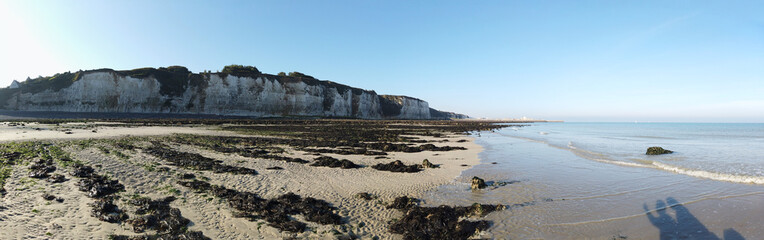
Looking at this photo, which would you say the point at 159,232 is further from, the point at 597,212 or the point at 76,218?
the point at 597,212

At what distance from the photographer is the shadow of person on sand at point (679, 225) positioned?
5.03 m

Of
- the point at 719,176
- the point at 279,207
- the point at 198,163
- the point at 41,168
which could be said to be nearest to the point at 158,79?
the point at 41,168

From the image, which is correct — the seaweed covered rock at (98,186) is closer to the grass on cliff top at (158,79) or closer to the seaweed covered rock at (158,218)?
the seaweed covered rock at (158,218)

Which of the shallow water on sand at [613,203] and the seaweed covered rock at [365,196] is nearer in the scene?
the shallow water on sand at [613,203]

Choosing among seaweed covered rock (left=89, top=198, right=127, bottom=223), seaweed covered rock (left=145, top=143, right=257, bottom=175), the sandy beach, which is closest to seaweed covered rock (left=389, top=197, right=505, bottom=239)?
the sandy beach

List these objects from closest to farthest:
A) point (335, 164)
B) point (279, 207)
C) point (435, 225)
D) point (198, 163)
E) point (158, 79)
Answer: point (435, 225), point (279, 207), point (198, 163), point (335, 164), point (158, 79)

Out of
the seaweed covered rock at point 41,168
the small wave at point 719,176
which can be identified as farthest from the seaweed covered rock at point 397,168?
the small wave at point 719,176

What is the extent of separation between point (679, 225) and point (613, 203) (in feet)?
4.41

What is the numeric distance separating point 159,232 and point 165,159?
7.17 metres

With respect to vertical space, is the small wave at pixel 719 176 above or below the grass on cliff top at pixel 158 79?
below

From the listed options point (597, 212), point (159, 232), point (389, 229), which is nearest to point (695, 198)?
point (597, 212)

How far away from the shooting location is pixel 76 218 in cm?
530

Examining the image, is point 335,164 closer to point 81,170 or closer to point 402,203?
point 402,203

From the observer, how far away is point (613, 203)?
22.3 ft
